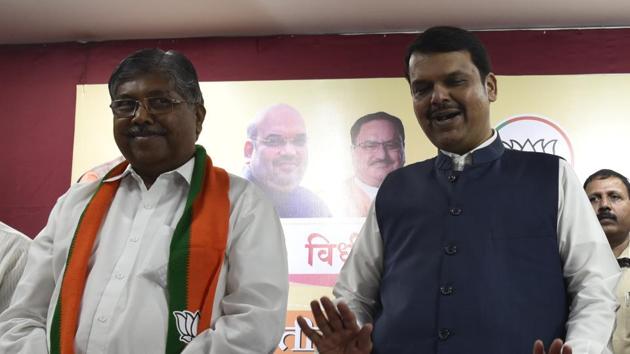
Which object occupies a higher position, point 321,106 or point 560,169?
point 321,106

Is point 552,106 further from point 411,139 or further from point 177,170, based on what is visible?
point 177,170

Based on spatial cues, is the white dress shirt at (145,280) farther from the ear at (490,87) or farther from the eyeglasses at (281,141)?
the eyeglasses at (281,141)

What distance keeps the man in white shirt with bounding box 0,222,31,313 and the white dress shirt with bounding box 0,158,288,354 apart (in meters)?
0.66

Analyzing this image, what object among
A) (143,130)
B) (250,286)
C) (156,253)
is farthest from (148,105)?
(250,286)

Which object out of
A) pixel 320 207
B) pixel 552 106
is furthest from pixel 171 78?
pixel 552 106

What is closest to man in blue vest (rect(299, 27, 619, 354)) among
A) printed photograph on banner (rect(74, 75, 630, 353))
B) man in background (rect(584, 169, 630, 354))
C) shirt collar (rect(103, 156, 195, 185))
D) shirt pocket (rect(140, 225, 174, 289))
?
shirt pocket (rect(140, 225, 174, 289))

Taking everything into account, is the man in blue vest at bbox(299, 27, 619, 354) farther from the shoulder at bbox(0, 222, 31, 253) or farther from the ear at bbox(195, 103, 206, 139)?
the shoulder at bbox(0, 222, 31, 253)

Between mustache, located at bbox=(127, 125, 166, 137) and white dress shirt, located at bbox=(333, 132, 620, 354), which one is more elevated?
mustache, located at bbox=(127, 125, 166, 137)

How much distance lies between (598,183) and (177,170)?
8.60 ft

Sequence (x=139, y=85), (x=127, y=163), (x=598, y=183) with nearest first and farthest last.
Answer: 1. (x=139, y=85)
2. (x=127, y=163)
3. (x=598, y=183)

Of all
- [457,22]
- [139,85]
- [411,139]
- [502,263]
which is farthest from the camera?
[457,22]

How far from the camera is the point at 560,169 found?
6.93ft

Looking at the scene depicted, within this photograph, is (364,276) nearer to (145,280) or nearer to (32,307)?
(145,280)

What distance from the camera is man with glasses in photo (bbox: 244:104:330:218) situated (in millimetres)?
4703
